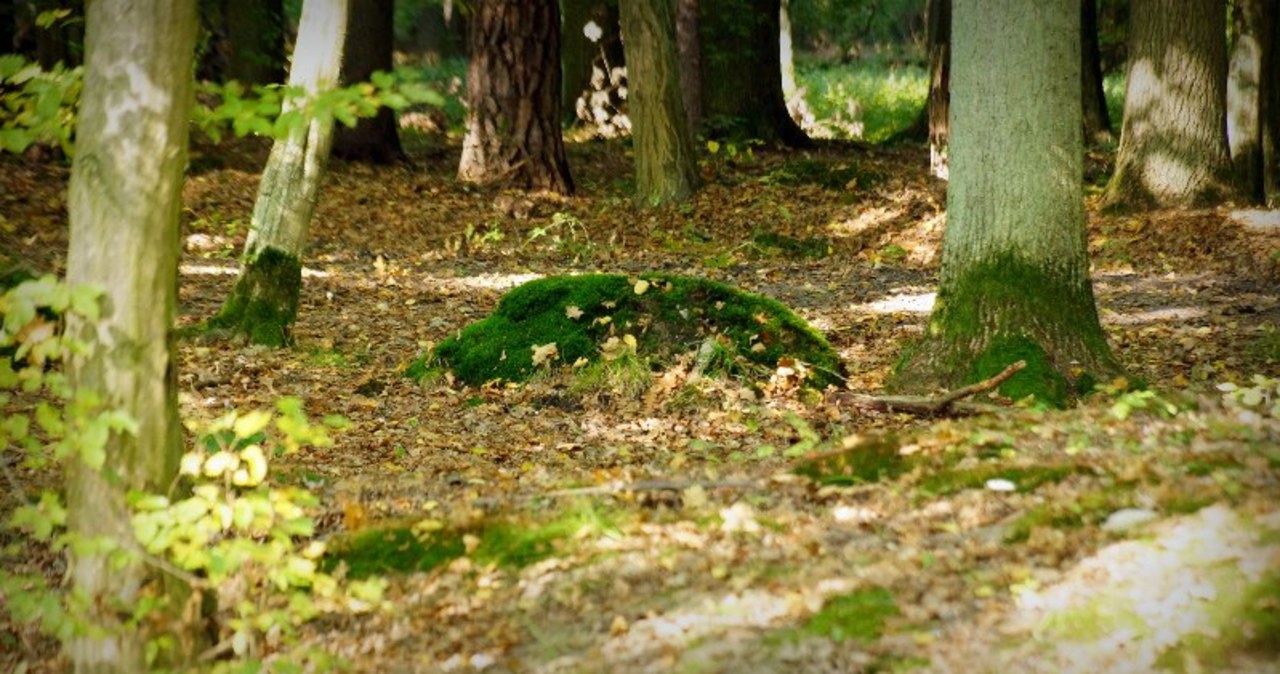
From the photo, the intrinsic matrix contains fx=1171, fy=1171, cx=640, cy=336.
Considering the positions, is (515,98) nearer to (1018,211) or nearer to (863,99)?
(1018,211)

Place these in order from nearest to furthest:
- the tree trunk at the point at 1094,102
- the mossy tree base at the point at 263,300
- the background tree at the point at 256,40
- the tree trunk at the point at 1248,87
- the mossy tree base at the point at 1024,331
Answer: the mossy tree base at the point at 1024,331
the mossy tree base at the point at 263,300
the tree trunk at the point at 1248,87
the background tree at the point at 256,40
the tree trunk at the point at 1094,102

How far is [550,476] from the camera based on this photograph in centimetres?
572

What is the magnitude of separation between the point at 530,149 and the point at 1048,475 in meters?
11.9

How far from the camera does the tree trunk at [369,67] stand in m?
16.0

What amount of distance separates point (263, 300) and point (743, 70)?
11.7m

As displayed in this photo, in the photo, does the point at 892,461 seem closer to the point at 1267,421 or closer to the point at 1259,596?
the point at 1267,421

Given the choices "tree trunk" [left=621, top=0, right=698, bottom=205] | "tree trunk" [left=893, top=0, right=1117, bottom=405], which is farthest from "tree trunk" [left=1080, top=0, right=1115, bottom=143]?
"tree trunk" [left=893, top=0, right=1117, bottom=405]

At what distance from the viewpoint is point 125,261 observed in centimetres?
341

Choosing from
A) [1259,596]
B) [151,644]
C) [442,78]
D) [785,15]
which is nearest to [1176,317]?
[1259,596]

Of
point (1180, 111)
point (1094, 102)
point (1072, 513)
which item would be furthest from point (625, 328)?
point (1094, 102)

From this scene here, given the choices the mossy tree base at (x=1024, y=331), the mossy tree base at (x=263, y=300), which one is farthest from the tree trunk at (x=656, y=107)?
the mossy tree base at (x=1024, y=331)

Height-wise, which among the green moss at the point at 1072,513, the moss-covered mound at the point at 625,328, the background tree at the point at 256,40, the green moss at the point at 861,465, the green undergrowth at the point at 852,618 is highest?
the background tree at the point at 256,40

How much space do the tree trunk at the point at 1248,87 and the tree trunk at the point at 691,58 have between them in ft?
24.8

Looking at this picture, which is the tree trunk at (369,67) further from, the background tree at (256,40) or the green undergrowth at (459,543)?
the green undergrowth at (459,543)
